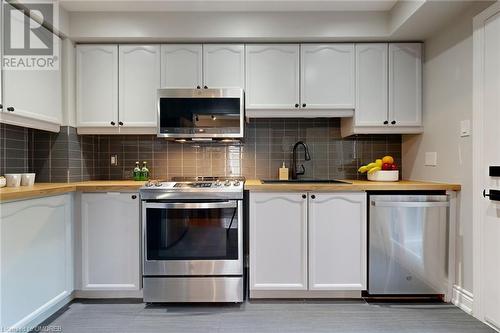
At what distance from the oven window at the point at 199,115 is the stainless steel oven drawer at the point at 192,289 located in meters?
1.16

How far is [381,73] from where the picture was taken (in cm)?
257

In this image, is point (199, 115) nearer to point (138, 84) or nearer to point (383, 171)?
point (138, 84)

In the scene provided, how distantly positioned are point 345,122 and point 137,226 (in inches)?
80.3

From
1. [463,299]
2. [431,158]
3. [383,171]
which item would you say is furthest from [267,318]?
[431,158]

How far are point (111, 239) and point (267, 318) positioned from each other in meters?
1.31

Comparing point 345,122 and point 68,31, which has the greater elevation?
point 68,31

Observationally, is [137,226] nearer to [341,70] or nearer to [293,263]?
[293,263]

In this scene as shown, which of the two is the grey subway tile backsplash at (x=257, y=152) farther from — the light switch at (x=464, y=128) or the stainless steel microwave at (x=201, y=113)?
the light switch at (x=464, y=128)

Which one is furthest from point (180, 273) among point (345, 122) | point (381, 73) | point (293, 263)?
point (381, 73)

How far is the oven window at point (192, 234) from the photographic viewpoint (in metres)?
2.22

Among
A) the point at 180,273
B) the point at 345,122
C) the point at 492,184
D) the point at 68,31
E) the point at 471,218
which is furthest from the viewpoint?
the point at 345,122

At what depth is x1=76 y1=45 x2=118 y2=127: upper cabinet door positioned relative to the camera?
8.43 feet

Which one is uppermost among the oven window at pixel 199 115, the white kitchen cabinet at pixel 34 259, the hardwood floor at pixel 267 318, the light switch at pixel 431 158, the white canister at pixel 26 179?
the oven window at pixel 199 115

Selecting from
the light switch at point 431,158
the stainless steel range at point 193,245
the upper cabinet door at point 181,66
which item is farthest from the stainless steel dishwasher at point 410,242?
the upper cabinet door at point 181,66
